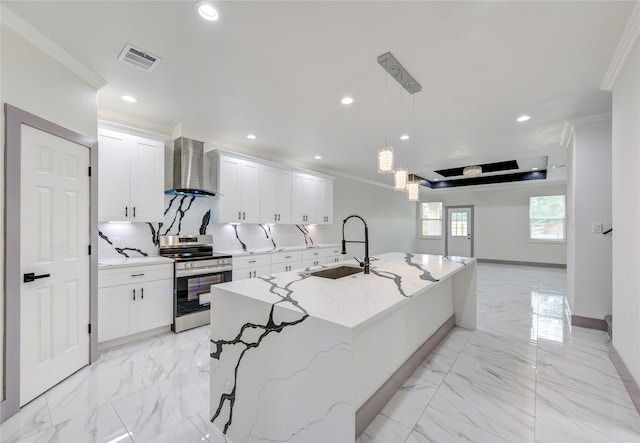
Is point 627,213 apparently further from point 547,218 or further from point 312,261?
point 547,218

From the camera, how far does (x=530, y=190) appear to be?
26.1 feet

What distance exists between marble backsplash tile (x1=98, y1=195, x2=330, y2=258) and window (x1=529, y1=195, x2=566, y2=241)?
715cm

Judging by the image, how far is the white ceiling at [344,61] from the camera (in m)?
1.69

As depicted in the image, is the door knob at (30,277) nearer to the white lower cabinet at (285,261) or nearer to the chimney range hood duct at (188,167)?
the chimney range hood duct at (188,167)

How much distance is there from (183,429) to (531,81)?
3.90m

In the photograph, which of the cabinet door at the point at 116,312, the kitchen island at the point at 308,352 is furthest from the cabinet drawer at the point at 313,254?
the kitchen island at the point at 308,352

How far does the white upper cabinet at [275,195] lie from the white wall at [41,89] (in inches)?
94.3

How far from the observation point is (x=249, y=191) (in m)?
4.34

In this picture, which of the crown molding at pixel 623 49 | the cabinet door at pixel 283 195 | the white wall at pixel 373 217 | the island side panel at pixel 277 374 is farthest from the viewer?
the white wall at pixel 373 217

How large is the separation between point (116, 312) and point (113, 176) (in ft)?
4.76

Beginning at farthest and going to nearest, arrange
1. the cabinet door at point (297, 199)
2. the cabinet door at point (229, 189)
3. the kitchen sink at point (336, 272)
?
the cabinet door at point (297, 199) < the cabinet door at point (229, 189) < the kitchen sink at point (336, 272)

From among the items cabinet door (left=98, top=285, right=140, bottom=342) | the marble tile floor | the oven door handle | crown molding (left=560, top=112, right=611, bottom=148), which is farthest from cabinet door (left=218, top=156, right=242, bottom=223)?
crown molding (left=560, top=112, right=611, bottom=148)

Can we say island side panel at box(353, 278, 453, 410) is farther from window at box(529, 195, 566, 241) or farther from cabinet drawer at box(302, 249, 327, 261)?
window at box(529, 195, 566, 241)

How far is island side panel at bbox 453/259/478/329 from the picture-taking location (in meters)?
3.23
